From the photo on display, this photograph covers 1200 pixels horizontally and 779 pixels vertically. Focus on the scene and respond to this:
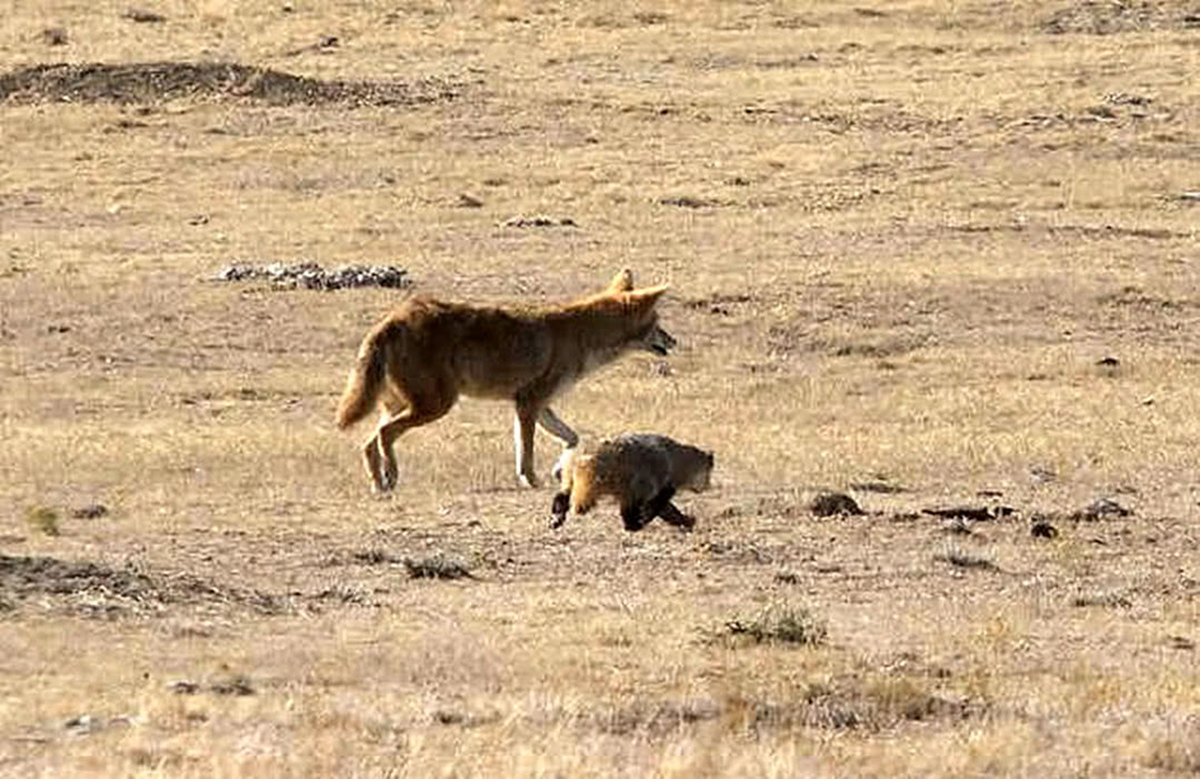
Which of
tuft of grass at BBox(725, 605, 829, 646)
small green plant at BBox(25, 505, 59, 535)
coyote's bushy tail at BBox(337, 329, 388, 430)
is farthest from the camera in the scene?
coyote's bushy tail at BBox(337, 329, 388, 430)

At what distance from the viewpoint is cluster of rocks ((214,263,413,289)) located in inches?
1126

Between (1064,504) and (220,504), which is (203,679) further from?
(1064,504)

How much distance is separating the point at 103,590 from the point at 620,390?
36.6 ft

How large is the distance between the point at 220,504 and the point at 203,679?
6.39 m

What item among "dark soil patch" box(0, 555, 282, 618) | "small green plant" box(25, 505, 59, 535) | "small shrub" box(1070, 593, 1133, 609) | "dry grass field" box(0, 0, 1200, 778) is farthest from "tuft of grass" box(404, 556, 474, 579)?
"small shrub" box(1070, 593, 1133, 609)

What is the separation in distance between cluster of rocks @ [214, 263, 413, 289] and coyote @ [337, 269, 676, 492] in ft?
29.8

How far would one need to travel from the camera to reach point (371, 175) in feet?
125

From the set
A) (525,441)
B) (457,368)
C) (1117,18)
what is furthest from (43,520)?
(1117,18)

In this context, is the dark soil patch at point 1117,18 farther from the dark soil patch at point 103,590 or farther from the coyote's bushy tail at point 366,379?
the dark soil patch at point 103,590

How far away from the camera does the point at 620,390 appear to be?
78.4 feet

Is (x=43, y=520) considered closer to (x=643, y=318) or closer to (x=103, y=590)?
(x=103, y=590)

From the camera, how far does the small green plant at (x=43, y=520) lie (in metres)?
15.9

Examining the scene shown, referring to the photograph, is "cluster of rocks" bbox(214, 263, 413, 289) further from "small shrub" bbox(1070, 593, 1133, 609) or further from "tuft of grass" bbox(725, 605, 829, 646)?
"tuft of grass" bbox(725, 605, 829, 646)

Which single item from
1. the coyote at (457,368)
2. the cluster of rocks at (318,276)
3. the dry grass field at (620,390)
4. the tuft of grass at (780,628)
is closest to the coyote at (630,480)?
the dry grass field at (620,390)
